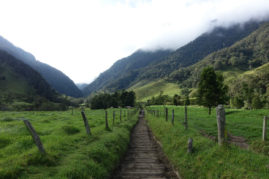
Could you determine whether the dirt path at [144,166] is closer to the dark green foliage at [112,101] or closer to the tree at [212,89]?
the tree at [212,89]

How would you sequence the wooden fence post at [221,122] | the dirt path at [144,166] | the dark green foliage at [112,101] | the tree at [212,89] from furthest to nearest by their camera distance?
the dark green foliage at [112,101], the tree at [212,89], the dirt path at [144,166], the wooden fence post at [221,122]

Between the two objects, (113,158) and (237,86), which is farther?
(237,86)

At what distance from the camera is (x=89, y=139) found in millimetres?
14117

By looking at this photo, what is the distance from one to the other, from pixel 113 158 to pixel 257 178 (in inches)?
325

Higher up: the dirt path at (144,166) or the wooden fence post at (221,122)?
the wooden fence post at (221,122)

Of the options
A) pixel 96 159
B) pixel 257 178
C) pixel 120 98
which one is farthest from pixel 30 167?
pixel 120 98

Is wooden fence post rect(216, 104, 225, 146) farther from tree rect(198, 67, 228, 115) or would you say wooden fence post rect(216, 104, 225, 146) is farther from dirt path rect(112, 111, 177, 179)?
tree rect(198, 67, 228, 115)

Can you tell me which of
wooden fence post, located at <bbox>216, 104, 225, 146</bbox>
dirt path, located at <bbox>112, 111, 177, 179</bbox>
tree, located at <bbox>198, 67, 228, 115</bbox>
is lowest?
dirt path, located at <bbox>112, 111, 177, 179</bbox>

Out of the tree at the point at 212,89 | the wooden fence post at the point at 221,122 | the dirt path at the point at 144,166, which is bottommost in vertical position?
the dirt path at the point at 144,166

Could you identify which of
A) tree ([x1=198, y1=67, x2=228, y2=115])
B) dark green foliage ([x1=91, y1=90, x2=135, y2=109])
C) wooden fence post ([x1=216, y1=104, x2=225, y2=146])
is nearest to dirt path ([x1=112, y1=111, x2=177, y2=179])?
wooden fence post ([x1=216, y1=104, x2=225, y2=146])

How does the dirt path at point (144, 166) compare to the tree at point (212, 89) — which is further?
the tree at point (212, 89)

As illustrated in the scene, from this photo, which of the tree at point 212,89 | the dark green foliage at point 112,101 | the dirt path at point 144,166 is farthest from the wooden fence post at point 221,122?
the dark green foliage at point 112,101

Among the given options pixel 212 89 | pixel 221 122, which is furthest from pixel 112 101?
pixel 221 122

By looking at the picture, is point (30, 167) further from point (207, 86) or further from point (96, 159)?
point (207, 86)
